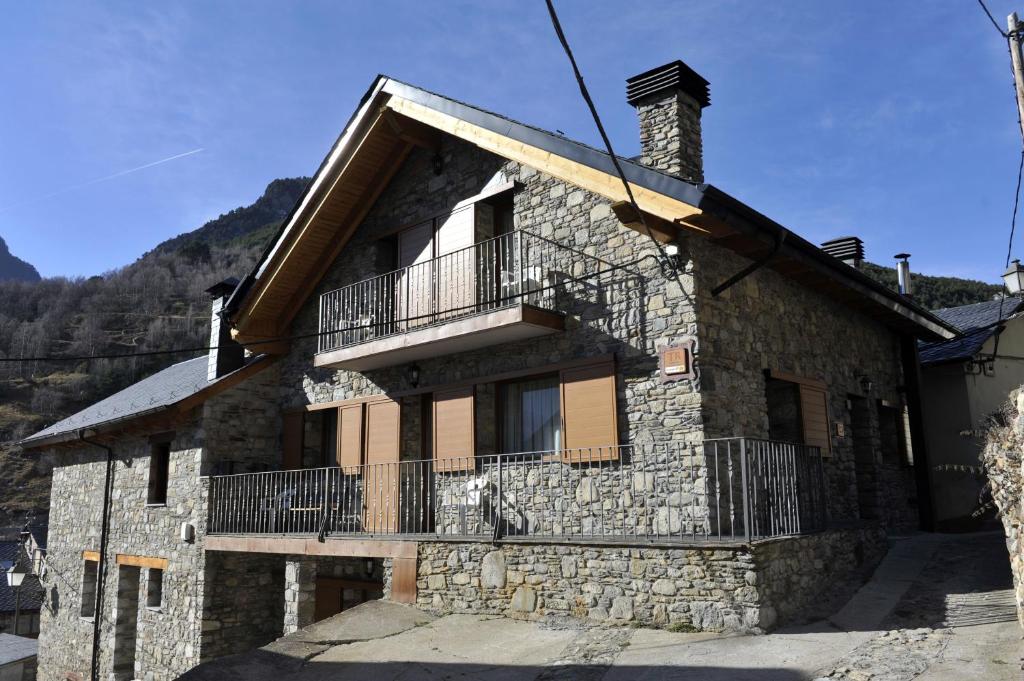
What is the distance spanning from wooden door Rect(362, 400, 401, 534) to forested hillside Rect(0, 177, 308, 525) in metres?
35.6

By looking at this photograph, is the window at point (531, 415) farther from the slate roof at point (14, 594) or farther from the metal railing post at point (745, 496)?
the slate roof at point (14, 594)

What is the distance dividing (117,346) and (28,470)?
14.5 meters

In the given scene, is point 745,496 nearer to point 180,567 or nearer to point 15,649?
point 180,567

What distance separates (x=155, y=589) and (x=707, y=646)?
442 inches

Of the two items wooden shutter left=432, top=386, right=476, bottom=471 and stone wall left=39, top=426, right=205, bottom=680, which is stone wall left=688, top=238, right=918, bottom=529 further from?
stone wall left=39, top=426, right=205, bottom=680

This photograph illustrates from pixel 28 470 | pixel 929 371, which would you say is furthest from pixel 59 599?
pixel 28 470

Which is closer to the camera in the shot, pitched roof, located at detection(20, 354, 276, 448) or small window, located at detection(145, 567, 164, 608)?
pitched roof, located at detection(20, 354, 276, 448)

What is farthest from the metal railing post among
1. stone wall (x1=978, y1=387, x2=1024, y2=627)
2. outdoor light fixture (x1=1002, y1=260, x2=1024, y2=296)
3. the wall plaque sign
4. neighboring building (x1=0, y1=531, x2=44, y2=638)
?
neighboring building (x1=0, y1=531, x2=44, y2=638)

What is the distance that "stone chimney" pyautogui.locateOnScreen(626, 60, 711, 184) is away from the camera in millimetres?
9781

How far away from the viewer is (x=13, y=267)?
5502 inches

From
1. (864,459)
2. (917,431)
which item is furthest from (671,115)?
(917,431)

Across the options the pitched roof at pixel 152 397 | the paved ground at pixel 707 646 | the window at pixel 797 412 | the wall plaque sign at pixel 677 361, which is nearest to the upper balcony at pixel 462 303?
the wall plaque sign at pixel 677 361

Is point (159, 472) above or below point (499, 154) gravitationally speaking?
below

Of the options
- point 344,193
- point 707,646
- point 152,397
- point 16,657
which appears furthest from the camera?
point 16,657
